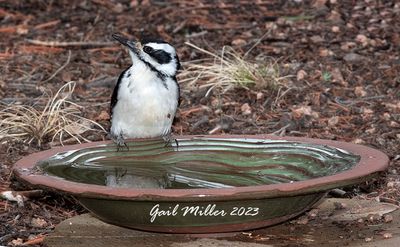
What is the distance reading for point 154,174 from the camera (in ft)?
16.7

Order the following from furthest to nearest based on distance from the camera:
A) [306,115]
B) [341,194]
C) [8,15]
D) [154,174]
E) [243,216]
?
[8,15]
[306,115]
[341,194]
[154,174]
[243,216]

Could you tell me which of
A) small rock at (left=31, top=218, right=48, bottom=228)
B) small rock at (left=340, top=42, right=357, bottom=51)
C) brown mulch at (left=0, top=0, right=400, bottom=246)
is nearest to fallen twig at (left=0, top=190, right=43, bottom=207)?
brown mulch at (left=0, top=0, right=400, bottom=246)

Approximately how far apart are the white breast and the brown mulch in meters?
0.66

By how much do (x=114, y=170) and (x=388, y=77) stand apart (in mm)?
3489

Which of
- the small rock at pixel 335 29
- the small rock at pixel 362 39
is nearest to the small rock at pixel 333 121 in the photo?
the small rock at pixel 362 39

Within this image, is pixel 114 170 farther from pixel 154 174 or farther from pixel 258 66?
pixel 258 66

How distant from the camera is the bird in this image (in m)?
5.87

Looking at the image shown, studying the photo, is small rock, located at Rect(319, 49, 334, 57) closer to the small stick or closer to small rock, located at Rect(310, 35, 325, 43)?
small rock, located at Rect(310, 35, 325, 43)

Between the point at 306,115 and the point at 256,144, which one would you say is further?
the point at 306,115

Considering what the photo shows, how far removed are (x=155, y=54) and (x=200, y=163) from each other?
3.06ft

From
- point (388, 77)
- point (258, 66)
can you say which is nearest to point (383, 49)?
point (388, 77)

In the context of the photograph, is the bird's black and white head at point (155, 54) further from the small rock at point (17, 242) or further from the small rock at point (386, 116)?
the small rock at point (386, 116)

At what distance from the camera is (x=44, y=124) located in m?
6.63

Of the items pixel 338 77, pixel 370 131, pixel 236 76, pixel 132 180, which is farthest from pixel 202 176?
pixel 338 77
